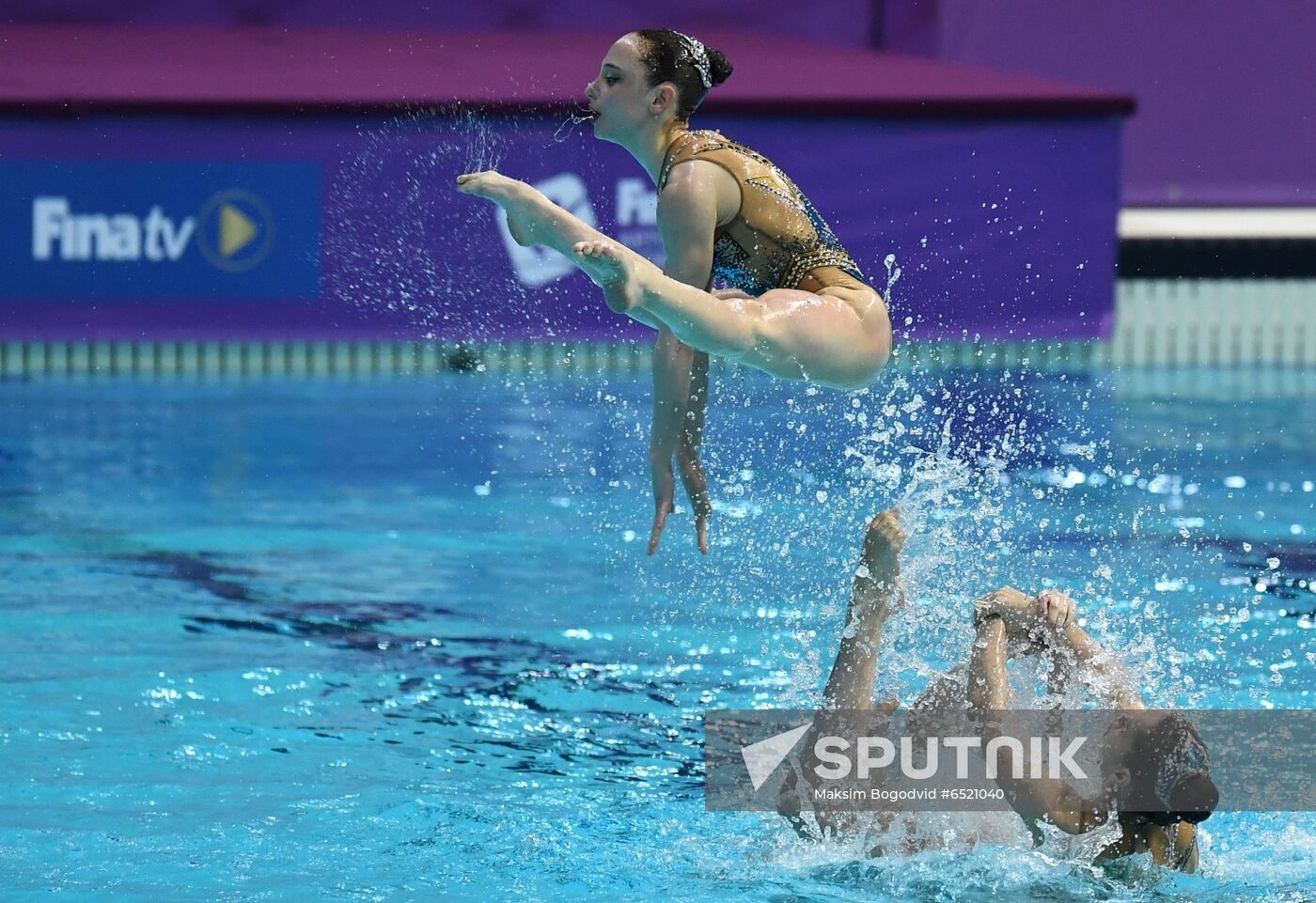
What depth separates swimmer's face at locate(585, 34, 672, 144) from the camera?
3.93 metres

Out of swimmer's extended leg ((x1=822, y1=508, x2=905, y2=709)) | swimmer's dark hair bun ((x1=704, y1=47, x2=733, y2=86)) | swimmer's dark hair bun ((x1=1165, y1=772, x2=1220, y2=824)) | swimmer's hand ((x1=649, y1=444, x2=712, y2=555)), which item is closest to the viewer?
swimmer's dark hair bun ((x1=1165, y1=772, x2=1220, y2=824))

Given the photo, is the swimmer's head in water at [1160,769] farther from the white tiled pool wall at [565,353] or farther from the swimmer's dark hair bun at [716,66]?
the white tiled pool wall at [565,353]

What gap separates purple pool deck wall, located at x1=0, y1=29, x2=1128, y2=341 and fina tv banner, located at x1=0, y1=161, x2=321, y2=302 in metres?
0.01

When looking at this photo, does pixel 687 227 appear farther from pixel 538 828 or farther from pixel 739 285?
pixel 538 828

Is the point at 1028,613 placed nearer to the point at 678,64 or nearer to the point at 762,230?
the point at 762,230

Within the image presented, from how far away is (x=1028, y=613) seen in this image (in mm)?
3320

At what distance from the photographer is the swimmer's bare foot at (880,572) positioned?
349 centimetres

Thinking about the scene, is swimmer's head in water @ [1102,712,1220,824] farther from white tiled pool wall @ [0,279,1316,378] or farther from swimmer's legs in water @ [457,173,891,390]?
white tiled pool wall @ [0,279,1316,378]

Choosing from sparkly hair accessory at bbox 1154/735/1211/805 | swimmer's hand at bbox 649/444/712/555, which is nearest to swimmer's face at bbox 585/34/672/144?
swimmer's hand at bbox 649/444/712/555

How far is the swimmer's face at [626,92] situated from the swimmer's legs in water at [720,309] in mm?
448

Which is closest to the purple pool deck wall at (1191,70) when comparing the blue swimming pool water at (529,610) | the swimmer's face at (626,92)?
the blue swimming pool water at (529,610)

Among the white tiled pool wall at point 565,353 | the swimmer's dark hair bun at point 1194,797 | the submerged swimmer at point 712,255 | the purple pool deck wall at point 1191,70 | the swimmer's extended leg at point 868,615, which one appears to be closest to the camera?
the swimmer's dark hair bun at point 1194,797

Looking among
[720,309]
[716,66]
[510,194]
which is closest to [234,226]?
[716,66]

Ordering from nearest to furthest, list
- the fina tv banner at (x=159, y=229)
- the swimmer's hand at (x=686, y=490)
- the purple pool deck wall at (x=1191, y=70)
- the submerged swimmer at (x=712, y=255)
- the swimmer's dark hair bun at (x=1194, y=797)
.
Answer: the swimmer's dark hair bun at (x=1194, y=797), the submerged swimmer at (x=712, y=255), the swimmer's hand at (x=686, y=490), the fina tv banner at (x=159, y=229), the purple pool deck wall at (x=1191, y=70)
